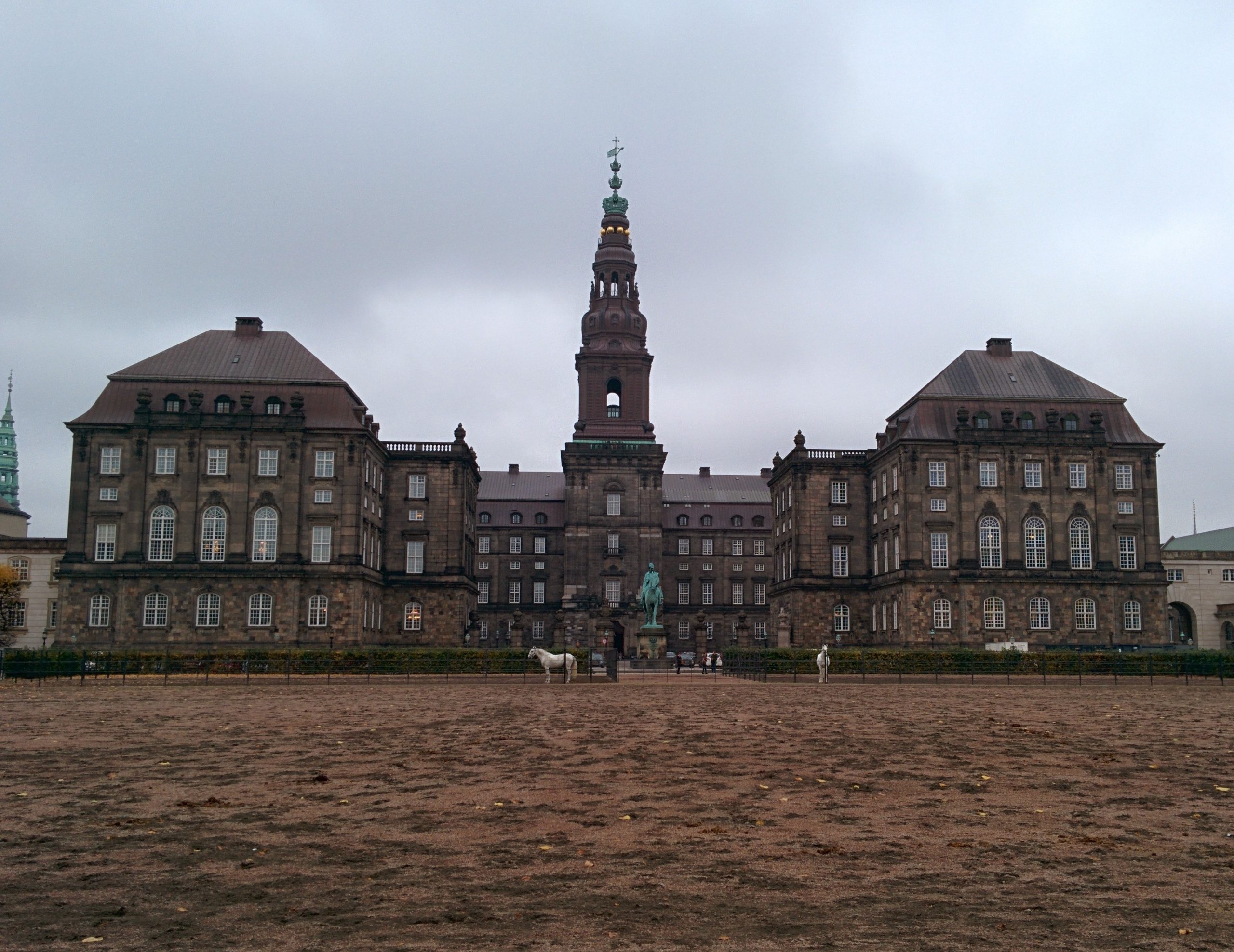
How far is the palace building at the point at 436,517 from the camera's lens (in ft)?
257

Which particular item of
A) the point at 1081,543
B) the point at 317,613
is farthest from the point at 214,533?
the point at 1081,543

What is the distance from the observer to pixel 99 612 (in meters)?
78.1

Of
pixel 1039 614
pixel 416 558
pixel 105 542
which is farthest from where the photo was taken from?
pixel 416 558

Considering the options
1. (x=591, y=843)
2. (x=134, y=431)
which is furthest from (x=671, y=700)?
(x=134, y=431)

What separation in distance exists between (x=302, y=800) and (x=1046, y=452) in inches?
3025

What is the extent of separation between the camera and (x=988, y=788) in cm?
1778

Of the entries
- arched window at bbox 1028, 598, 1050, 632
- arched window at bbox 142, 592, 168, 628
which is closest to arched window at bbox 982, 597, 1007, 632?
arched window at bbox 1028, 598, 1050, 632

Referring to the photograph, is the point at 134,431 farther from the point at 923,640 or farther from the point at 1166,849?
the point at 1166,849

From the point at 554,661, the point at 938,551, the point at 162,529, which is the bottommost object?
the point at 554,661

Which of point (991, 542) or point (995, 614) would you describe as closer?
point (995, 614)

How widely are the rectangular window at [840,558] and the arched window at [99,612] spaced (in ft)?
180

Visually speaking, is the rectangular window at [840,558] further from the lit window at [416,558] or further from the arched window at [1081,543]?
the lit window at [416,558]

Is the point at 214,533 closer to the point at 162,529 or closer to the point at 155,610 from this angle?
the point at 162,529

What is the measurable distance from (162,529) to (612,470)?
46338 millimetres
